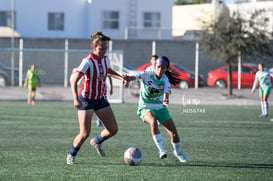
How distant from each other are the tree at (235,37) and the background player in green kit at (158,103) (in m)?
25.7

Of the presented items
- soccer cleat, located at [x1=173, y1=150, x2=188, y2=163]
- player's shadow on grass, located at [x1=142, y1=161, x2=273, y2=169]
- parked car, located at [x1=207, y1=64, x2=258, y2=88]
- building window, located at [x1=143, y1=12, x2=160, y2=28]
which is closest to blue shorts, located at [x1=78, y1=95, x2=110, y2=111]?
player's shadow on grass, located at [x1=142, y1=161, x2=273, y2=169]

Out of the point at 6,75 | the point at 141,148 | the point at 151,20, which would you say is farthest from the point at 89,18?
the point at 141,148

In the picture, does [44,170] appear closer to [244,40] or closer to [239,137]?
[239,137]

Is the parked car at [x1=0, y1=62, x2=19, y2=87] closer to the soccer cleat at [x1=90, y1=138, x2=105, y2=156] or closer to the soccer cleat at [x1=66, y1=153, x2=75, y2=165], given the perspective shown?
the soccer cleat at [x1=90, y1=138, x2=105, y2=156]

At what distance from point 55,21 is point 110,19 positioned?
4.37 m

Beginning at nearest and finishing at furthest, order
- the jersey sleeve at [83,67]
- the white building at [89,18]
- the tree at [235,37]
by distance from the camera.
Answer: the jersey sleeve at [83,67] → the tree at [235,37] → the white building at [89,18]

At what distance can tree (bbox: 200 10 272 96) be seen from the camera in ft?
121

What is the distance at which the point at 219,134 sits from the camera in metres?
16.6

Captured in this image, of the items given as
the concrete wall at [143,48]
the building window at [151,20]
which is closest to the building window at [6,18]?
the concrete wall at [143,48]

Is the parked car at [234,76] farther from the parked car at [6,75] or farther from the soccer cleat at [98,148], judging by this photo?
the soccer cleat at [98,148]

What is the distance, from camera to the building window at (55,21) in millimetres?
49906

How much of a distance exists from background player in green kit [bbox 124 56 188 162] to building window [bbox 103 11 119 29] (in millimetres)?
39919

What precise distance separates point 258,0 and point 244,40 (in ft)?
88.9

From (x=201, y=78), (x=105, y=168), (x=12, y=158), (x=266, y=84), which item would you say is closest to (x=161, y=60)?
(x=105, y=168)
